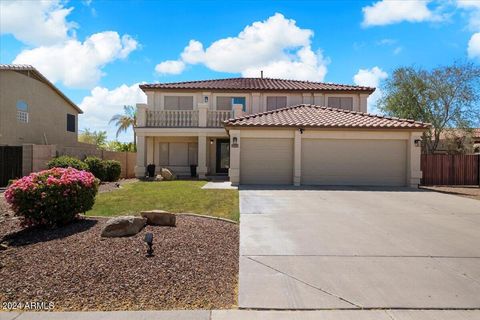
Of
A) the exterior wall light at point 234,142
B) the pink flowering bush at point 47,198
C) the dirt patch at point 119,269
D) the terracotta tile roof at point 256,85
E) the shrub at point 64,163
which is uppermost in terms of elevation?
the terracotta tile roof at point 256,85

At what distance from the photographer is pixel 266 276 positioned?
4.96 m

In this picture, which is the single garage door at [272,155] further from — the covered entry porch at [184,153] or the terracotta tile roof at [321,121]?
the covered entry porch at [184,153]

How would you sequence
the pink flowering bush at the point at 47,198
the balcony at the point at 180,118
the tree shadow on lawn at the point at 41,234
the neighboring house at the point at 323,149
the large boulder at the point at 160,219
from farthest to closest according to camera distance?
the balcony at the point at 180,118, the neighboring house at the point at 323,149, the large boulder at the point at 160,219, the pink flowering bush at the point at 47,198, the tree shadow on lawn at the point at 41,234

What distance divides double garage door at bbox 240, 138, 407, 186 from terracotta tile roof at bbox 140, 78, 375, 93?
7.25 m

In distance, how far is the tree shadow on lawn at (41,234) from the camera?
6.46 m

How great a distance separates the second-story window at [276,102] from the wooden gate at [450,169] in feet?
30.5

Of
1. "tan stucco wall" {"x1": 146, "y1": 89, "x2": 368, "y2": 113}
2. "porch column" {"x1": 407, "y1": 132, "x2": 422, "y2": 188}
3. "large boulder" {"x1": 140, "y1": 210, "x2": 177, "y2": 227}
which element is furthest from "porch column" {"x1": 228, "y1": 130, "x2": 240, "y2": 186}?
"large boulder" {"x1": 140, "y1": 210, "x2": 177, "y2": 227}

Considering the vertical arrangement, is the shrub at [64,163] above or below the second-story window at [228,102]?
below

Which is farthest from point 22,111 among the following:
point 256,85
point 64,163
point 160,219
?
point 160,219

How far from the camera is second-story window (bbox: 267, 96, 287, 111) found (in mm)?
23188

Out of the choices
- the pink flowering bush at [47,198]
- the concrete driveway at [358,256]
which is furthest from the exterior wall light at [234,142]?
the pink flowering bush at [47,198]

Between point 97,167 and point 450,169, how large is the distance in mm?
20027

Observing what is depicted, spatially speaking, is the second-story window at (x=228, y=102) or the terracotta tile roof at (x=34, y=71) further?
the second-story window at (x=228, y=102)

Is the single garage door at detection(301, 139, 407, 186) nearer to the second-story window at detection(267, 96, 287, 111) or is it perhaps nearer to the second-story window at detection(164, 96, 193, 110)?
the second-story window at detection(267, 96, 287, 111)
